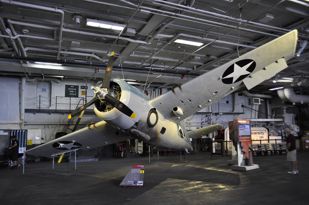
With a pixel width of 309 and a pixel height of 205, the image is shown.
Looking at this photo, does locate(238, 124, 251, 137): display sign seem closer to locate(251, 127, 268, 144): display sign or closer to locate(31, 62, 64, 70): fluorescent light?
locate(251, 127, 268, 144): display sign

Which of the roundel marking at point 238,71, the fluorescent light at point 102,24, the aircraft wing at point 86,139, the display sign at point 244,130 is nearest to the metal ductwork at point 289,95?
the display sign at point 244,130

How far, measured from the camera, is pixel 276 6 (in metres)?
9.54

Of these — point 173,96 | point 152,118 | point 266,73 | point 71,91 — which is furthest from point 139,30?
point 71,91

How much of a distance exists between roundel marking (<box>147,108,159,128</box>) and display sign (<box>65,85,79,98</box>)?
13751 mm

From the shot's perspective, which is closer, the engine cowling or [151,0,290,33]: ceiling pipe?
the engine cowling

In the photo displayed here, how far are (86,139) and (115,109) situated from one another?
3277mm

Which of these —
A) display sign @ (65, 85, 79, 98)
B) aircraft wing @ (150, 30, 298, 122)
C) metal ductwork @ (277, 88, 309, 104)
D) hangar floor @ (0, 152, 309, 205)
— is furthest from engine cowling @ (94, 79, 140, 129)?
metal ductwork @ (277, 88, 309, 104)

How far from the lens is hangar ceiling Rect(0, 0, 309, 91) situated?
30.2 ft

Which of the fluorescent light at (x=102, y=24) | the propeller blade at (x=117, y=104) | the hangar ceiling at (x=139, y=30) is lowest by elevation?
the propeller blade at (x=117, y=104)

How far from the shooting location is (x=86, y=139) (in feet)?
34.3

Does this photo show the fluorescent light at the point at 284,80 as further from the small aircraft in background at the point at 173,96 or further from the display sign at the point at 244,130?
the small aircraft in background at the point at 173,96

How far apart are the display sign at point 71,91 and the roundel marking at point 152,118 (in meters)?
13.8

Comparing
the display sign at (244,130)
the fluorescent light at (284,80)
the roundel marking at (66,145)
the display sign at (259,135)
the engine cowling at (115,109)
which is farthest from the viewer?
the display sign at (259,135)

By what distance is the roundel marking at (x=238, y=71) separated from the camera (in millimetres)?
7646
